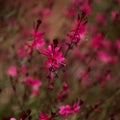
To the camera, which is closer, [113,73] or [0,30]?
[0,30]

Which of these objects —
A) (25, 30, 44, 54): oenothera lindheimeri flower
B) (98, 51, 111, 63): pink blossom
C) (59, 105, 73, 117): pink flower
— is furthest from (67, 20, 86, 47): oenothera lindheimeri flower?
(98, 51, 111, 63): pink blossom

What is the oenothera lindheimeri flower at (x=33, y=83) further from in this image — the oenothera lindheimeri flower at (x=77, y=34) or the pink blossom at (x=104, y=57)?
the pink blossom at (x=104, y=57)

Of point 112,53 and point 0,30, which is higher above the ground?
point 112,53

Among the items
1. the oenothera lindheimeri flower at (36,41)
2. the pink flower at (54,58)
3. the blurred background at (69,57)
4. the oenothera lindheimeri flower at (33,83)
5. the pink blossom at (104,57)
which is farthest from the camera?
the pink blossom at (104,57)

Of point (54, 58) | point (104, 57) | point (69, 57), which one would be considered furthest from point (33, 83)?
point (104, 57)

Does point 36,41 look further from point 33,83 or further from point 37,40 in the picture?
point 33,83

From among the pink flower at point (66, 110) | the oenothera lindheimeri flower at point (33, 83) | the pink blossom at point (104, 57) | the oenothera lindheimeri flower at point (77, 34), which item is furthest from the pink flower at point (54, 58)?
the pink blossom at point (104, 57)

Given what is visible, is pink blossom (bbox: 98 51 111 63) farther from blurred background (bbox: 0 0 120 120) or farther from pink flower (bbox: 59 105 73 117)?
pink flower (bbox: 59 105 73 117)

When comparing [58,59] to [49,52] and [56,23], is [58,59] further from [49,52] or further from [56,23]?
[56,23]

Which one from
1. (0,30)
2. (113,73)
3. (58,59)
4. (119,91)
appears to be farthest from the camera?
(113,73)

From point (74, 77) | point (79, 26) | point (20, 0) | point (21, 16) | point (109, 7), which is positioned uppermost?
point (109, 7)

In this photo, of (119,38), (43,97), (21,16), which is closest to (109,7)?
(119,38)
